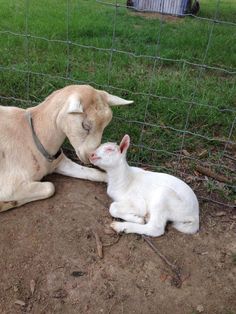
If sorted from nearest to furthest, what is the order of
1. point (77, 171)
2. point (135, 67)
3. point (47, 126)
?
point (47, 126) < point (77, 171) < point (135, 67)

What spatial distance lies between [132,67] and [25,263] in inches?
132

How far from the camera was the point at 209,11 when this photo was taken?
34.3 ft

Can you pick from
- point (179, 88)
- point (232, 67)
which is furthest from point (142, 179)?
point (232, 67)

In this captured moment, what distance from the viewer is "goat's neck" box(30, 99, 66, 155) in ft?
12.1

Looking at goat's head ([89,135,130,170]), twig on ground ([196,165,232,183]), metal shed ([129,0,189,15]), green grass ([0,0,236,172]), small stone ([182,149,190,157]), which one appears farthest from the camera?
metal shed ([129,0,189,15])

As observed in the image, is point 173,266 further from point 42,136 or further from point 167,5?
point 167,5

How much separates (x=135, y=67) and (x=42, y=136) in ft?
8.14

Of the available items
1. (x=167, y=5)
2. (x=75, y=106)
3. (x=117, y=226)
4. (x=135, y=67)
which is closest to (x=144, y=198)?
(x=117, y=226)

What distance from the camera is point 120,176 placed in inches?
142

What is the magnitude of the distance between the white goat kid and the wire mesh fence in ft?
2.01

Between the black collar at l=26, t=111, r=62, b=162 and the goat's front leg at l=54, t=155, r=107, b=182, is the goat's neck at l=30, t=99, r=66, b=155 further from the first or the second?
the goat's front leg at l=54, t=155, r=107, b=182

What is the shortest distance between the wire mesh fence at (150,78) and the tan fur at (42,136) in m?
0.76

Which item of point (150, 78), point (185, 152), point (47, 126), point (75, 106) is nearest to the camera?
point (75, 106)

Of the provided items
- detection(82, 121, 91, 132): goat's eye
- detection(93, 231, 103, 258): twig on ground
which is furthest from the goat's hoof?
detection(82, 121, 91, 132): goat's eye
